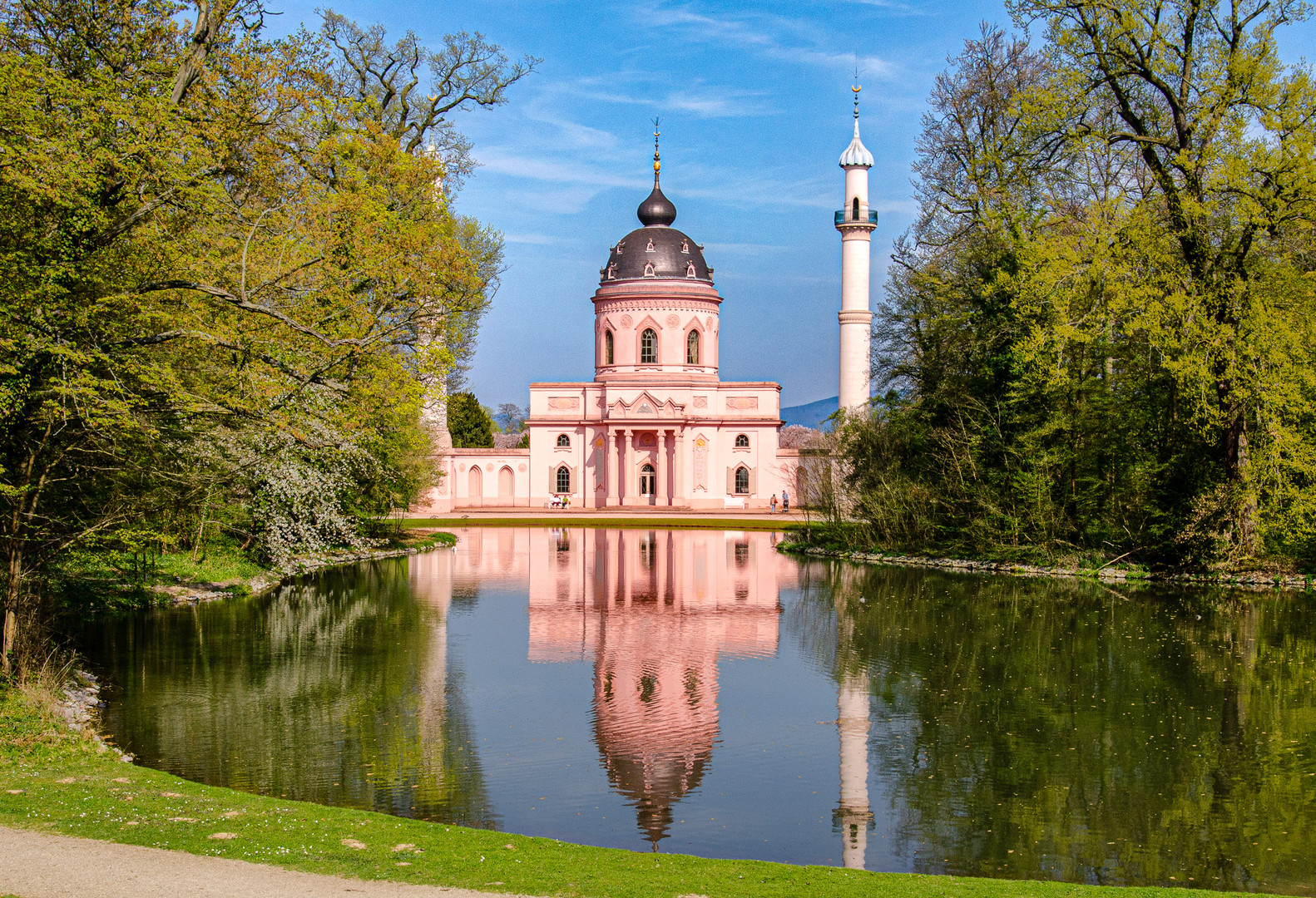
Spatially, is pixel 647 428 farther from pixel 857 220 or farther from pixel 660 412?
pixel 857 220

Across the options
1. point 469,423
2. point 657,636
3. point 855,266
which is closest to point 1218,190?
point 657,636

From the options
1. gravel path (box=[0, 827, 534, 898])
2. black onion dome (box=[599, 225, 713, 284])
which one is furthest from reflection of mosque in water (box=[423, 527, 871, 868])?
black onion dome (box=[599, 225, 713, 284])

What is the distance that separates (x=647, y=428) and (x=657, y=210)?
40.9ft

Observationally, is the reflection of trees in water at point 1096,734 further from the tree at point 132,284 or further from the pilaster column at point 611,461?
the pilaster column at point 611,461

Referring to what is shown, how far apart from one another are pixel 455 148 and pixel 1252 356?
18056 millimetres

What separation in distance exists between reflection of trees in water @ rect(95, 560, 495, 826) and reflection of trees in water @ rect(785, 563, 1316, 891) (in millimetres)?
3710

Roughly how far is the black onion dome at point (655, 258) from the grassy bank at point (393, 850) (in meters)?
50.8

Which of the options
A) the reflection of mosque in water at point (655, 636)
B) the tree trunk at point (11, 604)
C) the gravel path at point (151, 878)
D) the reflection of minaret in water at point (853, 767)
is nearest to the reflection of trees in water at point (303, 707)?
the tree trunk at point (11, 604)

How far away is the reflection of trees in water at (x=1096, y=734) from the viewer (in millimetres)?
7520

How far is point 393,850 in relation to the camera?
6609 mm

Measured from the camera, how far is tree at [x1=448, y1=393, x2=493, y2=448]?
64938 millimetres

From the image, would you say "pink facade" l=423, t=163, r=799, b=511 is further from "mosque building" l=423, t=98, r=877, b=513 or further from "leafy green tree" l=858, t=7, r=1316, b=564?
"leafy green tree" l=858, t=7, r=1316, b=564

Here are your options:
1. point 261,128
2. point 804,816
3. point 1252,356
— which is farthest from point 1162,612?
point 261,128

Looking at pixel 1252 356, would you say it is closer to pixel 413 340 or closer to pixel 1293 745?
pixel 1293 745
